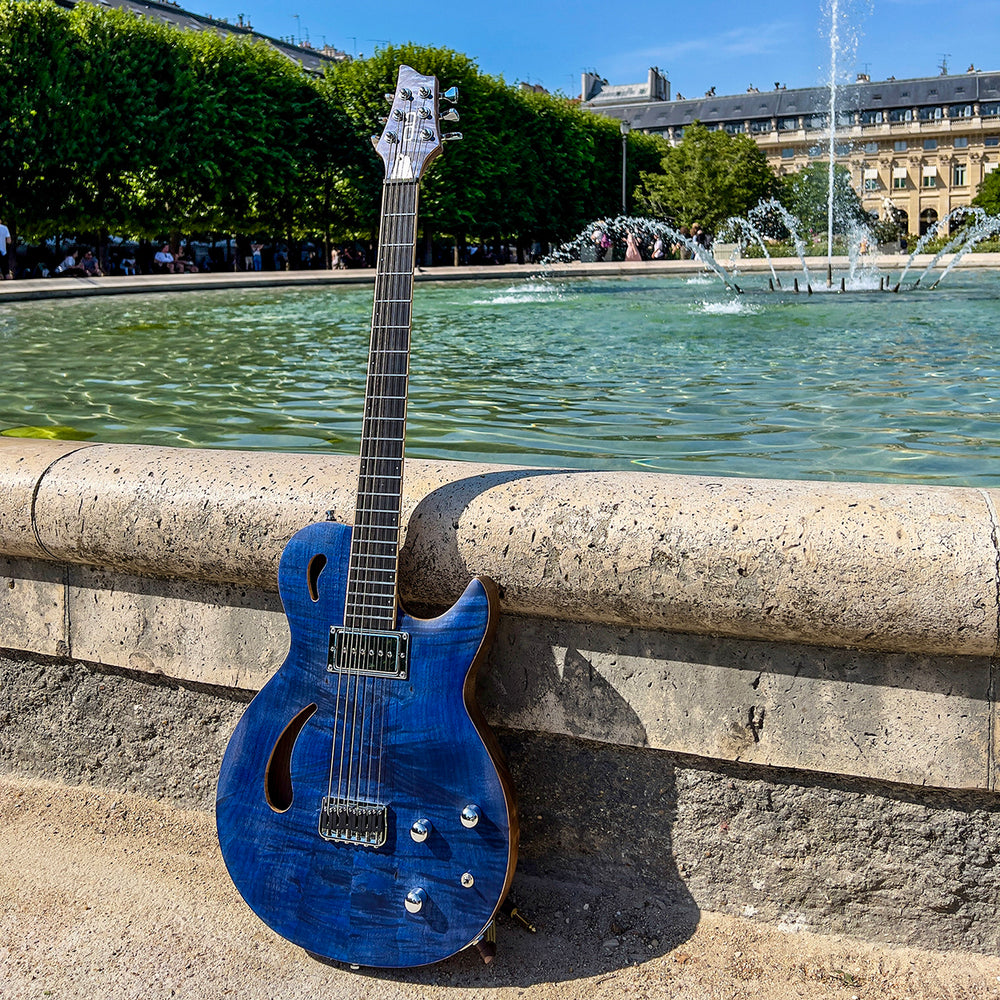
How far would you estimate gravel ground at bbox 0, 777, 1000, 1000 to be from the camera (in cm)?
229

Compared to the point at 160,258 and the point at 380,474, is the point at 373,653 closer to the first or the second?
the point at 380,474

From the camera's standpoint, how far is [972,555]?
6.49 feet

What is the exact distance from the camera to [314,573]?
7.83ft

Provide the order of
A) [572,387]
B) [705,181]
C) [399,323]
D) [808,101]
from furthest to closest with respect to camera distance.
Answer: [808,101] → [705,181] → [572,387] → [399,323]

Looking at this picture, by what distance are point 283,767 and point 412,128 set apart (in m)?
1.49

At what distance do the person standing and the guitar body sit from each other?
1060 inches

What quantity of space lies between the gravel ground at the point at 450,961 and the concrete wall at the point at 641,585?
44 cm

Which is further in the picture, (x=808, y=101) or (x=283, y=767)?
(x=808, y=101)

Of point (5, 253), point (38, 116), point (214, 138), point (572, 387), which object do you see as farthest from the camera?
point (214, 138)

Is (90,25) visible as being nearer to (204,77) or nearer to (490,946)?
(204,77)

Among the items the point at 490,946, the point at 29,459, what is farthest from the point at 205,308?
the point at 490,946

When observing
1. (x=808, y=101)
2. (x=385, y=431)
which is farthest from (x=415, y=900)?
(x=808, y=101)

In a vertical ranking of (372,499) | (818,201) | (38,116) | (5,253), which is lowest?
(372,499)

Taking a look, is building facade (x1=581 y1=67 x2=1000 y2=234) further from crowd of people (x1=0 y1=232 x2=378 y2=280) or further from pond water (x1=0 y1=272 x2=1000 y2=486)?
pond water (x1=0 y1=272 x2=1000 y2=486)
